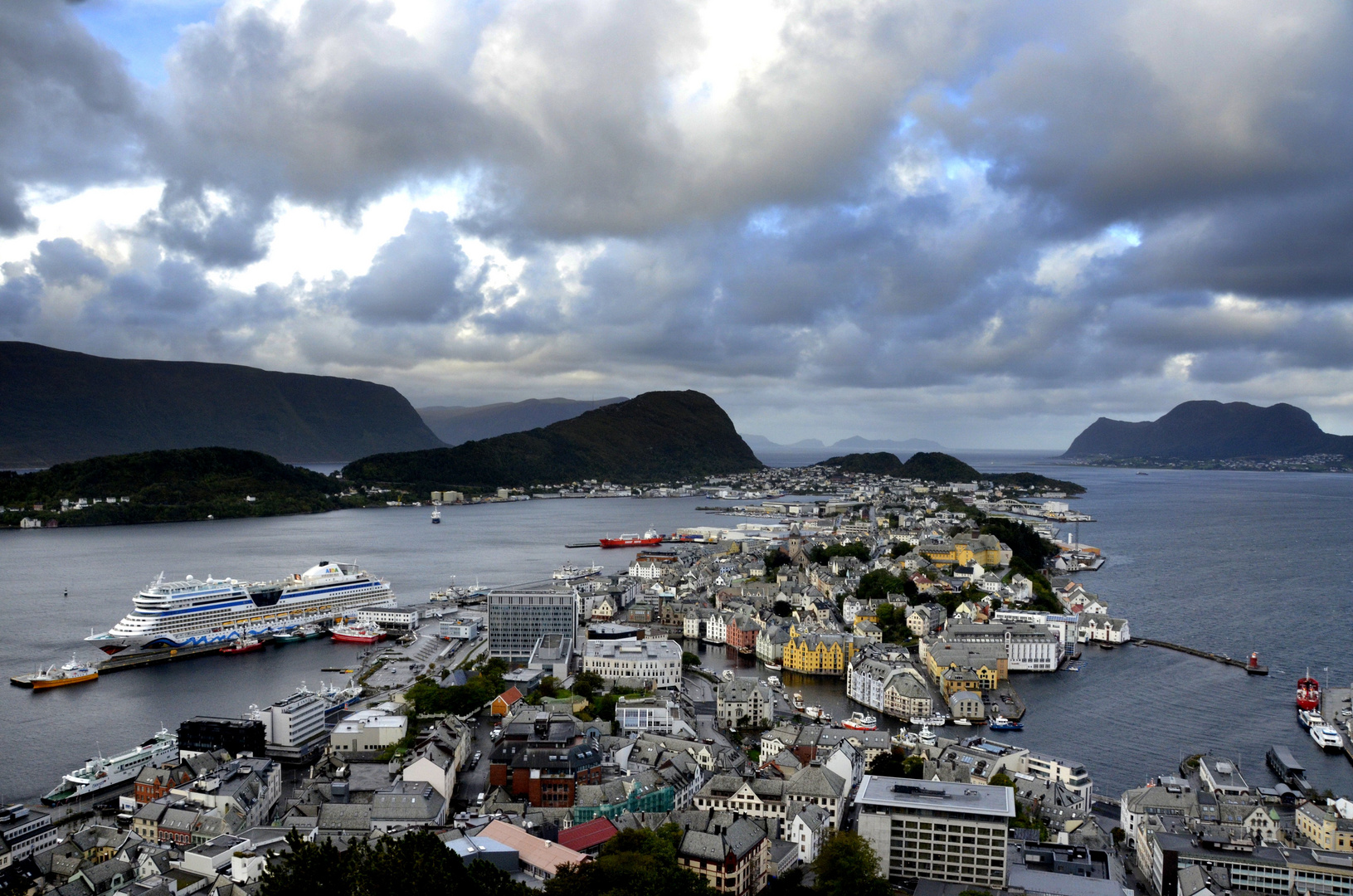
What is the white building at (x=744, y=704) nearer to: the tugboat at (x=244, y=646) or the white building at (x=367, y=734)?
the white building at (x=367, y=734)

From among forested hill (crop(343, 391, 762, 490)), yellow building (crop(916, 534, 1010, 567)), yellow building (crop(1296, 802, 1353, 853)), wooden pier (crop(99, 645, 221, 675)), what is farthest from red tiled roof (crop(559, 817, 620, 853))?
forested hill (crop(343, 391, 762, 490))

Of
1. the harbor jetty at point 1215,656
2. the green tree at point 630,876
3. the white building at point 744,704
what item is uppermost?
the green tree at point 630,876

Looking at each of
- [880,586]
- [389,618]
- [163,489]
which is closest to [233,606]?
[389,618]

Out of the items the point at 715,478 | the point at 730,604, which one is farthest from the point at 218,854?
the point at 715,478

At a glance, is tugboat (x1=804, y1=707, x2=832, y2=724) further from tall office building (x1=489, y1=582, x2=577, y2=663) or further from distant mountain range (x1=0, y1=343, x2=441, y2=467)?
distant mountain range (x1=0, y1=343, x2=441, y2=467)

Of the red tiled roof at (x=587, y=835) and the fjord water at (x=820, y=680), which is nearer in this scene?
the red tiled roof at (x=587, y=835)

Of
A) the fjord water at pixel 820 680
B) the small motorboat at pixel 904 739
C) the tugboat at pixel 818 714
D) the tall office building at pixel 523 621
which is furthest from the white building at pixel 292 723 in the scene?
the small motorboat at pixel 904 739

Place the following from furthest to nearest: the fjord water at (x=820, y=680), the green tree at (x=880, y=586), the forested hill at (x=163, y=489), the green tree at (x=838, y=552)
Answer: the forested hill at (x=163, y=489)
the green tree at (x=838, y=552)
the green tree at (x=880, y=586)
the fjord water at (x=820, y=680)

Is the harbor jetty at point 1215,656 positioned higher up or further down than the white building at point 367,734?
further down
